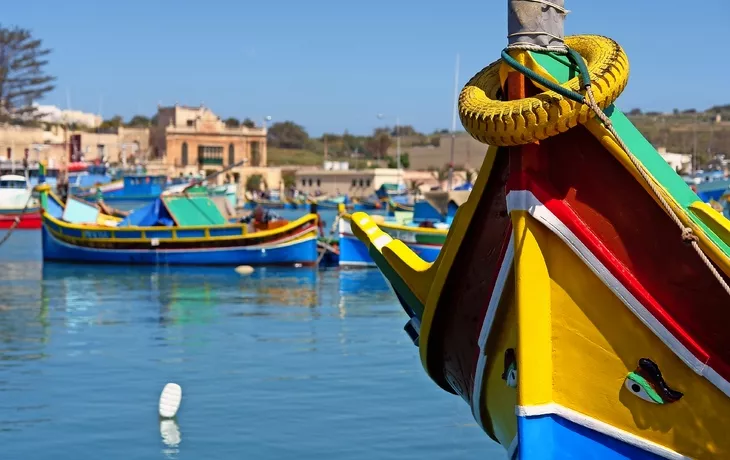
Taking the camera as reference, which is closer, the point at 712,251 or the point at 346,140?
the point at 712,251

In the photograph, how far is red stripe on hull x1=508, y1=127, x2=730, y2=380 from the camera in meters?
5.91

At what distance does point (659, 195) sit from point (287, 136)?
538 feet

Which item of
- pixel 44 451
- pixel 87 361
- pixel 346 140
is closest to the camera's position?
pixel 44 451

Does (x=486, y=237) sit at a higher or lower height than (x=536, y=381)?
higher

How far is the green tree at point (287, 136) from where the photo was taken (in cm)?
16685

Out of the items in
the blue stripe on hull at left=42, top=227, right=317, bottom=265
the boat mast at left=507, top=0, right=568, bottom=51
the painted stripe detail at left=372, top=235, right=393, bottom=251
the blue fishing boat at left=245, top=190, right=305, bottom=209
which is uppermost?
the boat mast at left=507, top=0, right=568, bottom=51

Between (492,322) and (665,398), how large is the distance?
1.00 metres

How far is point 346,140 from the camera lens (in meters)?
173

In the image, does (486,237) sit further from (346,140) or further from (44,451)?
(346,140)

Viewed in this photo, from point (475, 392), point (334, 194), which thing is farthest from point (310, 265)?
point (334, 194)

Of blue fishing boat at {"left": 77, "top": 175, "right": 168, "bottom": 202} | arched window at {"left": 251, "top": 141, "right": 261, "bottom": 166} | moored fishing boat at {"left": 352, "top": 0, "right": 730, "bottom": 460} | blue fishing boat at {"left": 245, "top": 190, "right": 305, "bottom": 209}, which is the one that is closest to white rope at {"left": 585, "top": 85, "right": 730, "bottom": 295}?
moored fishing boat at {"left": 352, "top": 0, "right": 730, "bottom": 460}

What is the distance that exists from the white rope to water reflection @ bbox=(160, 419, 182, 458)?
6.55 m

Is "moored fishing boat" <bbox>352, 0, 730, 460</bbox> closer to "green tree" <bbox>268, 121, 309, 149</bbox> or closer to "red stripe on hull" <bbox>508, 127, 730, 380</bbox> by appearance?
"red stripe on hull" <bbox>508, 127, 730, 380</bbox>

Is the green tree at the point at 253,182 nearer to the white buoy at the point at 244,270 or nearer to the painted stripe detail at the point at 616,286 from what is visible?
the white buoy at the point at 244,270
